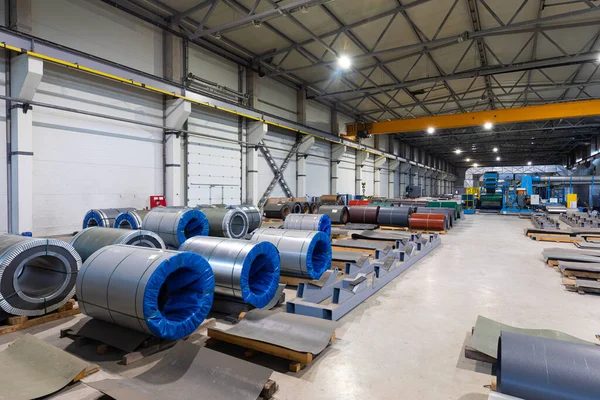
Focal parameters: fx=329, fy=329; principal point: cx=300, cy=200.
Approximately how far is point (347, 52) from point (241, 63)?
431 cm

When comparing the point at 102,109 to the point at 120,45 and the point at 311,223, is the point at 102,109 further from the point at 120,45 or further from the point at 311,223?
the point at 311,223

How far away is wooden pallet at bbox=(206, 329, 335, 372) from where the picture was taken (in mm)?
2766

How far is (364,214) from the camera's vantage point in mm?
11797

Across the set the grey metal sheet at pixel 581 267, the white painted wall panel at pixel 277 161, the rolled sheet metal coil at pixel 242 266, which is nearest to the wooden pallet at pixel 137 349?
the rolled sheet metal coil at pixel 242 266

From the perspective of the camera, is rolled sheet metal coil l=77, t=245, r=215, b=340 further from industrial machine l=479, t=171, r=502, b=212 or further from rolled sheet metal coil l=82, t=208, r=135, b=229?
industrial machine l=479, t=171, r=502, b=212

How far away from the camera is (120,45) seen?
942 cm

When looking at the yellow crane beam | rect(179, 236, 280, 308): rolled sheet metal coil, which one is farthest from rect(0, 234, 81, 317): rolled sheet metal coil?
the yellow crane beam

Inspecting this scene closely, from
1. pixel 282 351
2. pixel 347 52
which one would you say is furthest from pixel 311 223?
pixel 347 52

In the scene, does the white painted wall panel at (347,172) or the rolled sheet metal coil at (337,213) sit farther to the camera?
the white painted wall panel at (347,172)

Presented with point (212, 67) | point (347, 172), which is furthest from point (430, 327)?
point (347, 172)

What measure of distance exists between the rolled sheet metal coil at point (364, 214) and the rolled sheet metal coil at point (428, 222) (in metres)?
1.27

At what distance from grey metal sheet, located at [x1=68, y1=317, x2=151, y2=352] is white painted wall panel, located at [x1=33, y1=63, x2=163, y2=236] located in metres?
6.07

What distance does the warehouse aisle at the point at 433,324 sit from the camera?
258 centimetres

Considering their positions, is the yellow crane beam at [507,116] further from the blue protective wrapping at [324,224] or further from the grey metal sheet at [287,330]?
the grey metal sheet at [287,330]
